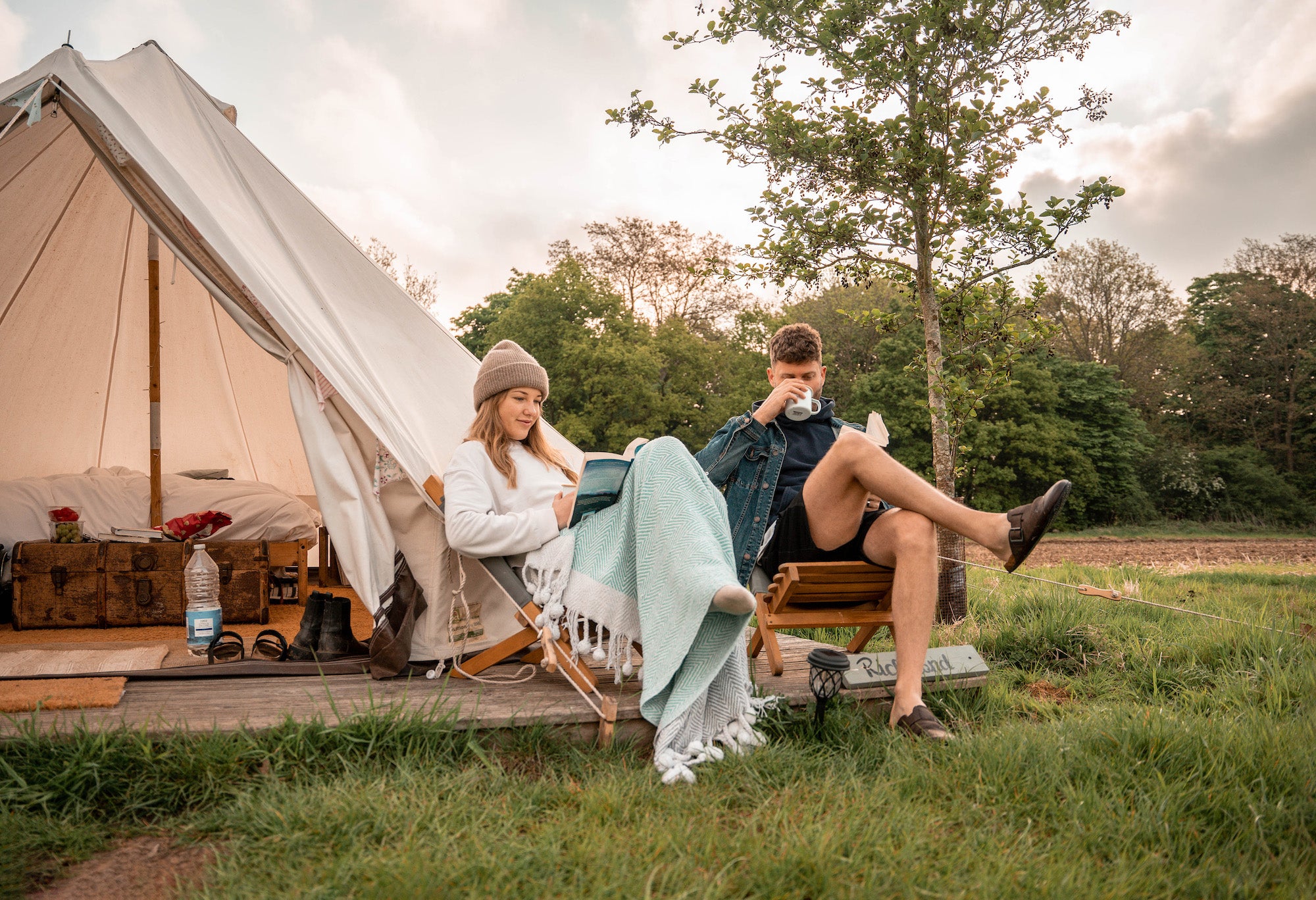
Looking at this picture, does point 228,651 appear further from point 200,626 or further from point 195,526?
point 195,526

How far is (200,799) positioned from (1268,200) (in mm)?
21638

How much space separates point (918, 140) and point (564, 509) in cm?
317

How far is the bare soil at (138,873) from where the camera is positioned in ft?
4.76

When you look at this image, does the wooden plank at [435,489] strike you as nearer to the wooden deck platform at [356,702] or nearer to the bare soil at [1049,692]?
the wooden deck platform at [356,702]

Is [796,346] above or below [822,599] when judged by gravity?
above

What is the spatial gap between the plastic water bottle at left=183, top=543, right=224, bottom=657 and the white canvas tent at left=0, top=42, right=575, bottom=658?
72cm

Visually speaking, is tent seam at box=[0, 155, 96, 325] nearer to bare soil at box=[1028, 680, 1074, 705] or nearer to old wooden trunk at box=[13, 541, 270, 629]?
old wooden trunk at box=[13, 541, 270, 629]

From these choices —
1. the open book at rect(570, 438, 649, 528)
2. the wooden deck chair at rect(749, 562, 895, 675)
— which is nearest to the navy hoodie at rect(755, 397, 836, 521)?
→ the wooden deck chair at rect(749, 562, 895, 675)

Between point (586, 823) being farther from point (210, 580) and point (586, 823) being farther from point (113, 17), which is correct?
point (113, 17)

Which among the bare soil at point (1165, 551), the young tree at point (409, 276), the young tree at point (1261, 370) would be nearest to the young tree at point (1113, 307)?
the young tree at point (1261, 370)

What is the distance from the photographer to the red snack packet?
12.8 feet

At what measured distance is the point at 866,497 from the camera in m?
2.53

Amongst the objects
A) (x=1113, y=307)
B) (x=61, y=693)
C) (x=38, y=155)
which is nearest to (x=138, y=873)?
(x=61, y=693)

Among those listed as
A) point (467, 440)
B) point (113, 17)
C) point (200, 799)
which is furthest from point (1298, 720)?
point (113, 17)
